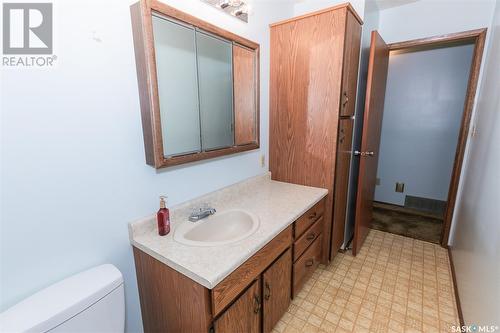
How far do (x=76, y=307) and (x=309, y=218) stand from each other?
130 centimetres

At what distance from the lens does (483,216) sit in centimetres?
144

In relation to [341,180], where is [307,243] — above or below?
below

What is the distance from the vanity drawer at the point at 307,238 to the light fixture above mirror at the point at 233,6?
146 cm

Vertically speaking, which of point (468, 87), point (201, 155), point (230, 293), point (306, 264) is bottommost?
point (306, 264)

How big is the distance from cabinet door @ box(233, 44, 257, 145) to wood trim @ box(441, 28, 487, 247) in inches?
77.2

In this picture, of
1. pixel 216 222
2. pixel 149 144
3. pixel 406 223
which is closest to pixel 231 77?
pixel 149 144

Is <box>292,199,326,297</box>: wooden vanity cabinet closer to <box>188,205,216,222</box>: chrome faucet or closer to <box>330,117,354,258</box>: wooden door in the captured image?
<box>330,117,354,258</box>: wooden door

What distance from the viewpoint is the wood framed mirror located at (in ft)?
3.46

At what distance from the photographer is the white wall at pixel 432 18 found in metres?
2.00

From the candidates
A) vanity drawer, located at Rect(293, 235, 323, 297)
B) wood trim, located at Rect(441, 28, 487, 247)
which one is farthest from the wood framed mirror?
wood trim, located at Rect(441, 28, 487, 247)

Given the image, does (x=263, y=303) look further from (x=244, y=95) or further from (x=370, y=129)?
(x=370, y=129)

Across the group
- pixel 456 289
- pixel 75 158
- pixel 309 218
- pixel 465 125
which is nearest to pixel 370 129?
pixel 465 125

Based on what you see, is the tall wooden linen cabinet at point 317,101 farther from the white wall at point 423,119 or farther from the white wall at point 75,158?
the white wall at point 423,119

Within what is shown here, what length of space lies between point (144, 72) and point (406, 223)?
3240 millimetres
